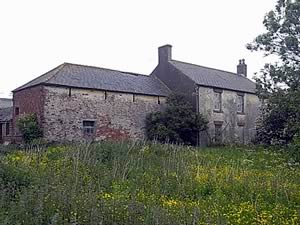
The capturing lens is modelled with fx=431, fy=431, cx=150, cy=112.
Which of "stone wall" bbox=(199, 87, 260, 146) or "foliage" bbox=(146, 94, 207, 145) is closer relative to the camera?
"foliage" bbox=(146, 94, 207, 145)

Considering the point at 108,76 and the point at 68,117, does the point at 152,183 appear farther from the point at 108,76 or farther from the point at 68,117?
the point at 108,76

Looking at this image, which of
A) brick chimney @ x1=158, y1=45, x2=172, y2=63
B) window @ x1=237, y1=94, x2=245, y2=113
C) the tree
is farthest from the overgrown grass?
window @ x1=237, y1=94, x2=245, y2=113

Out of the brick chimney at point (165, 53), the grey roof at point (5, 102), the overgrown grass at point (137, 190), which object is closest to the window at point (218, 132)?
the brick chimney at point (165, 53)

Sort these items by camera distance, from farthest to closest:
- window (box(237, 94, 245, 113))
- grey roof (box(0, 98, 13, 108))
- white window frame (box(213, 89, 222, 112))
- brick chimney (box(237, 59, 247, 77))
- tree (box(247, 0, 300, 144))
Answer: grey roof (box(0, 98, 13, 108)) → brick chimney (box(237, 59, 247, 77)) → window (box(237, 94, 245, 113)) → white window frame (box(213, 89, 222, 112)) → tree (box(247, 0, 300, 144))

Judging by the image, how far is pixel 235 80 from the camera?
140 feet

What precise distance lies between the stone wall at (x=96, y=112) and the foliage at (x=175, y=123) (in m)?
1.01

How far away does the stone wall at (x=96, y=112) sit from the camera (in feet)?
91.4

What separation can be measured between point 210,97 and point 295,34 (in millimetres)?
9699

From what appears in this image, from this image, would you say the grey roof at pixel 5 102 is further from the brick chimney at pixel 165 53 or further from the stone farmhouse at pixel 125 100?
the brick chimney at pixel 165 53

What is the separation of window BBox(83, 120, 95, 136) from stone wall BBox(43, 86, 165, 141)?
250mm

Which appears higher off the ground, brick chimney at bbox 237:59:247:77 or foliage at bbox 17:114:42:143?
brick chimney at bbox 237:59:247:77

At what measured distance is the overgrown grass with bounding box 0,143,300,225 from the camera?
712 cm

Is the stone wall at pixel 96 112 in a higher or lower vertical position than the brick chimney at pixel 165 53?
lower

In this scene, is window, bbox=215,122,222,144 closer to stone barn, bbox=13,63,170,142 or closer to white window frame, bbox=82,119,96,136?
stone barn, bbox=13,63,170,142
